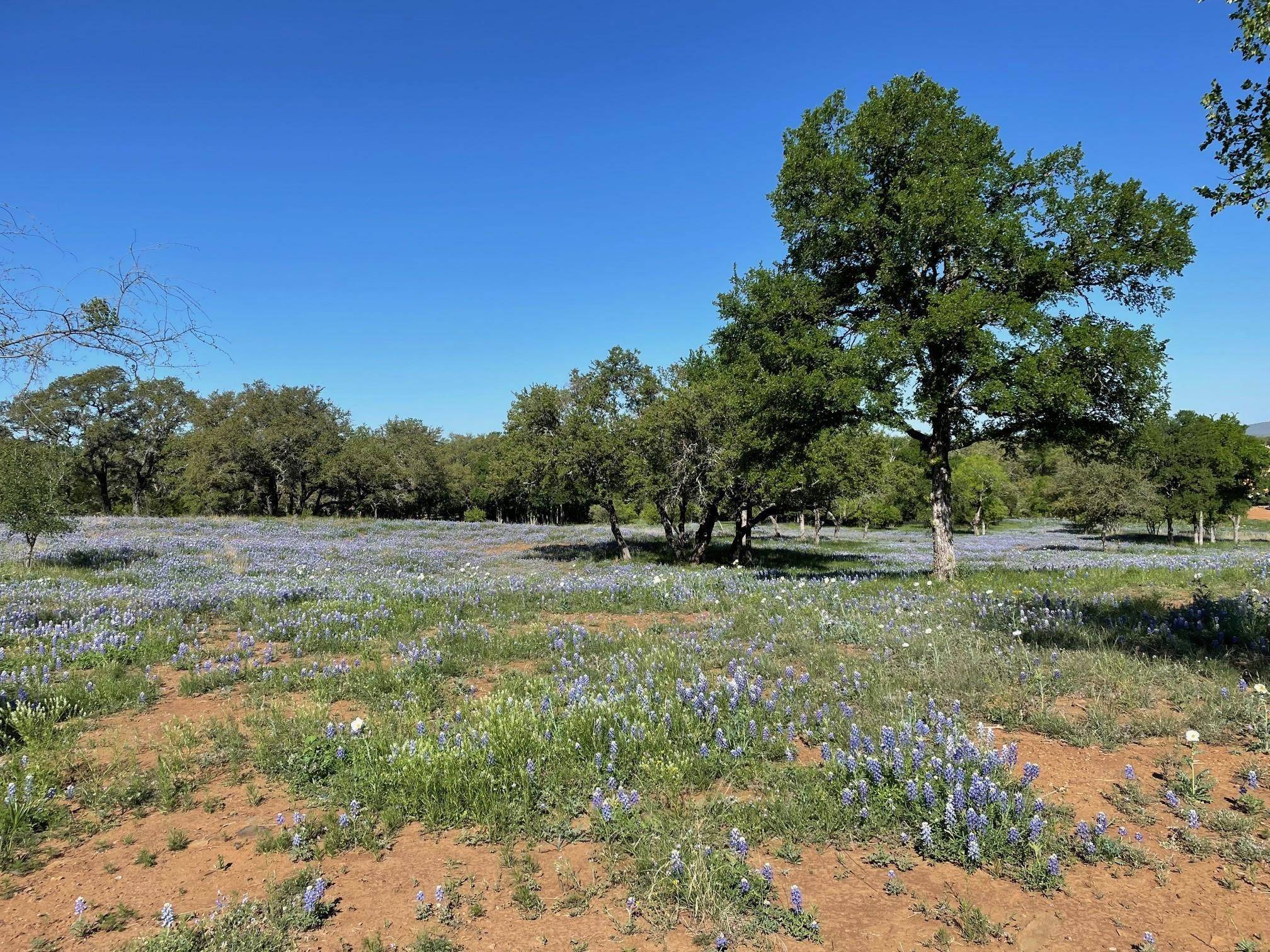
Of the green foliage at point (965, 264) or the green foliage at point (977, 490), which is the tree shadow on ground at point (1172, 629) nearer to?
the green foliage at point (965, 264)

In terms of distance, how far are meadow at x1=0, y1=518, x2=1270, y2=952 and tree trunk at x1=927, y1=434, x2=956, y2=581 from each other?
3898 mm

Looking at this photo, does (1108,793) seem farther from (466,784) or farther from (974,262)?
(974,262)

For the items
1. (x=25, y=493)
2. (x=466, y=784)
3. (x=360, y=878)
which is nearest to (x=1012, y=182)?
(x=466, y=784)

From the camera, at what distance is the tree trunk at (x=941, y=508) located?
14.0 m

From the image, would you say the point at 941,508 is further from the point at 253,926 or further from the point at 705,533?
the point at 253,926

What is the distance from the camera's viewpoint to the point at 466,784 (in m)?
4.88

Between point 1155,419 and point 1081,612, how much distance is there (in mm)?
7618

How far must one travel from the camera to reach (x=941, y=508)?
1432cm

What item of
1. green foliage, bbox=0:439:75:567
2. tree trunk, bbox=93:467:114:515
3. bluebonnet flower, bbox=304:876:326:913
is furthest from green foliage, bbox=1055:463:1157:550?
tree trunk, bbox=93:467:114:515

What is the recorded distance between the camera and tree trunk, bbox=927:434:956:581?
551 inches

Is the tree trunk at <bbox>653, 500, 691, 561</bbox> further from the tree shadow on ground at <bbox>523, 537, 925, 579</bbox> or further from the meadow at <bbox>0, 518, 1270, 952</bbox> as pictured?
the meadow at <bbox>0, 518, 1270, 952</bbox>

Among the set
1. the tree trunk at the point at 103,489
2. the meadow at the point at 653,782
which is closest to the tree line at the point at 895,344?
the meadow at the point at 653,782

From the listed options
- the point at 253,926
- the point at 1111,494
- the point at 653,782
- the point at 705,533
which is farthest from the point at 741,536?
the point at 1111,494

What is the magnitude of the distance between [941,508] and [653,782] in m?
11.9
